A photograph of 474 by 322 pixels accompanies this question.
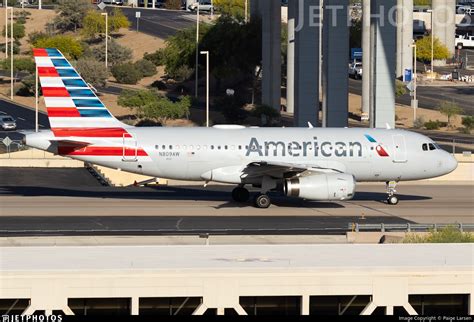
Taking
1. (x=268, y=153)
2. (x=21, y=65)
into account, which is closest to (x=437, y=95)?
(x=21, y=65)

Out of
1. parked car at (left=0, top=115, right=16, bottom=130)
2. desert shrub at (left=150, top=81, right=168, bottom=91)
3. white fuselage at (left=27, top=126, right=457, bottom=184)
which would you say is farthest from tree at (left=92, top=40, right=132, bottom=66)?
white fuselage at (left=27, top=126, right=457, bottom=184)

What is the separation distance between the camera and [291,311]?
64.5 ft

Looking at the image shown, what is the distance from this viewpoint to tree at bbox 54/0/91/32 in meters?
152

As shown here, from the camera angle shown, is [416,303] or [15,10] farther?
→ [15,10]

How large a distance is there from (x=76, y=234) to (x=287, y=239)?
7.61 metres

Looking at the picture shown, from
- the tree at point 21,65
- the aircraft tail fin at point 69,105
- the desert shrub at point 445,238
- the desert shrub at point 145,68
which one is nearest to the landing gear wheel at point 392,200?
the aircraft tail fin at point 69,105

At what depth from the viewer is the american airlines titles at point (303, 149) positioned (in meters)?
45.1

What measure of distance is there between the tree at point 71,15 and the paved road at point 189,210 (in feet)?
327

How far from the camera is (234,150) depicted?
44.8m

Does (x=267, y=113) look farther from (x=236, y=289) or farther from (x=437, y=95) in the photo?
(x=236, y=289)

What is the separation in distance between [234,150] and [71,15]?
110893 mm

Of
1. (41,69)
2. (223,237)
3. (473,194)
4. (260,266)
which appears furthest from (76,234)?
(473,194)

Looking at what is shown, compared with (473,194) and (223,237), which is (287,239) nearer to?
(223,237)

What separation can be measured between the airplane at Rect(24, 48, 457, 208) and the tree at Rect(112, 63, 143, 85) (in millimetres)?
71957
